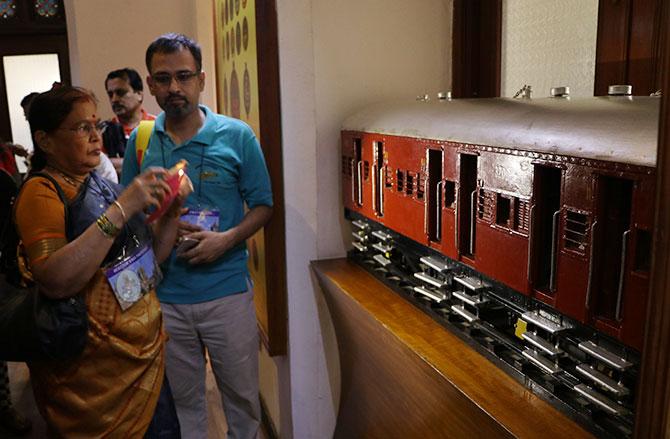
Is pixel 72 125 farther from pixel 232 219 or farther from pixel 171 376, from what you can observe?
pixel 171 376

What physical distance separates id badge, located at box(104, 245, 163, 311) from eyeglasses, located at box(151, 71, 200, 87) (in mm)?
573

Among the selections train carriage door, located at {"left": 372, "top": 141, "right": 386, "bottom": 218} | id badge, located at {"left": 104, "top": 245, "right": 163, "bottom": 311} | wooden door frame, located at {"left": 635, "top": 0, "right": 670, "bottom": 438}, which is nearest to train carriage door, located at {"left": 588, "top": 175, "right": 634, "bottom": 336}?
wooden door frame, located at {"left": 635, "top": 0, "right": 670, "bottom": 438}

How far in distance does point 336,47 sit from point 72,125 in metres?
1.12

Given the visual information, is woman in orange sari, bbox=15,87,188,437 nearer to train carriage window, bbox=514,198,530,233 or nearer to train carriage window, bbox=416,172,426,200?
train carriage window, bbox=416,172,426,200

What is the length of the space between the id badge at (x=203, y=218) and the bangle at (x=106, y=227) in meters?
0.52

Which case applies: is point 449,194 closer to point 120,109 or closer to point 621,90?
point 621,90

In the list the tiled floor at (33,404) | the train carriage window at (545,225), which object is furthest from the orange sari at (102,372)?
the tiled floor at (33,404)

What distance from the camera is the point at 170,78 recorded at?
6.32 ft

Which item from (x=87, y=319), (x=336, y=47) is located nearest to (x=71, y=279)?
(x=87, y=319)

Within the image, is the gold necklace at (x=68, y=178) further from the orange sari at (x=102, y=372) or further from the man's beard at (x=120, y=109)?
the man's beard at (x=120, y=109)

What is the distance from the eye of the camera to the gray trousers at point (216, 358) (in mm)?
2053

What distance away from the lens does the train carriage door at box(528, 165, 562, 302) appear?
1.24m

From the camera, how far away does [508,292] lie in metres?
1.42

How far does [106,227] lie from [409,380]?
0.85 m
